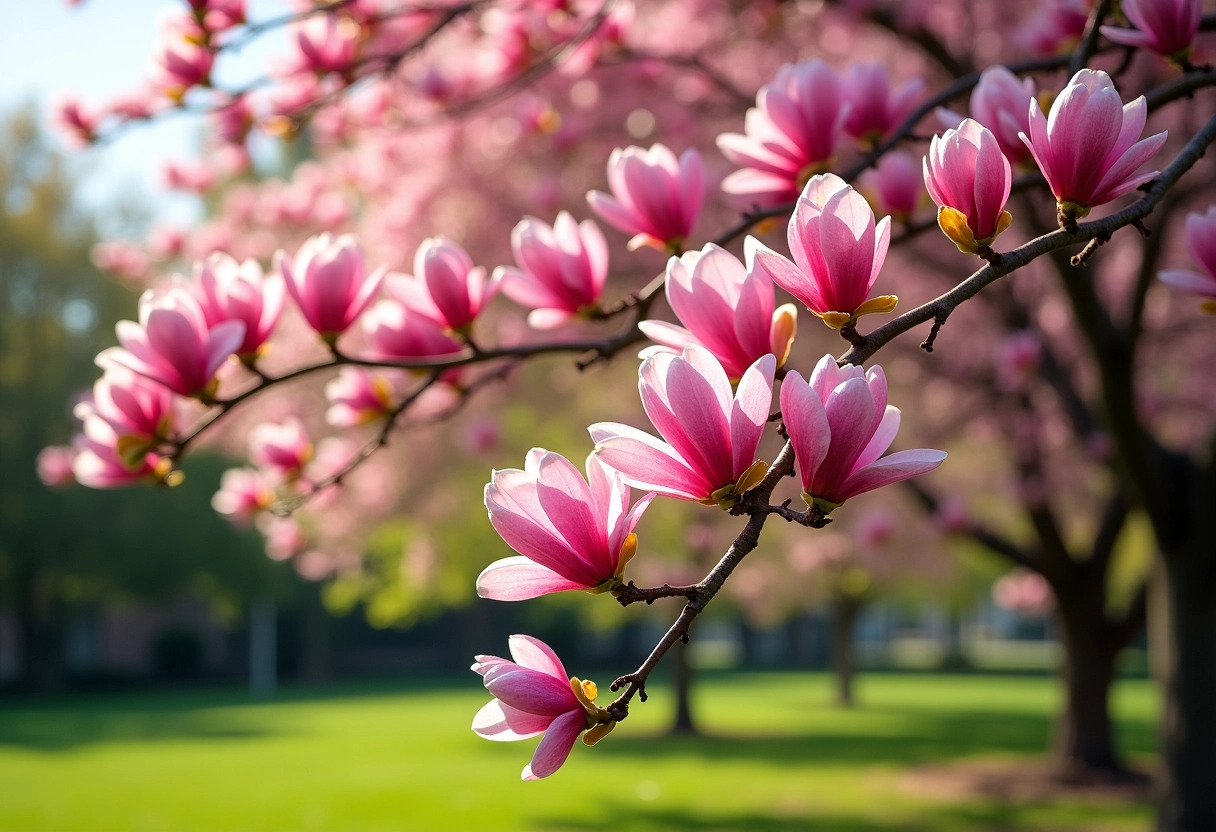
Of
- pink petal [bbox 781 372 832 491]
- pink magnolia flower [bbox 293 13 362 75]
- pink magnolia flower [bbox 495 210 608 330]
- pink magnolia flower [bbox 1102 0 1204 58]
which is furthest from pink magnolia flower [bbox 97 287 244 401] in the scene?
pink magnolia flower [bbox 293 13 362 75]

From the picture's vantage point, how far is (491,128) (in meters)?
9.41

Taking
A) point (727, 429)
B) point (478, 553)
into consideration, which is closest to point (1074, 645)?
point (478, 553)

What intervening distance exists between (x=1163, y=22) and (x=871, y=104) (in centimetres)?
49

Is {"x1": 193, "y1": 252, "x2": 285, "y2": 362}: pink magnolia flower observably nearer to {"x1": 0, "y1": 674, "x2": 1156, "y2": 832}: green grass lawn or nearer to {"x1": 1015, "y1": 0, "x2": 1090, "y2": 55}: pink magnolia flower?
{"x1": 1015, "y1": 0, "x2": 1090, "y2": 55}: pink magnolia flower

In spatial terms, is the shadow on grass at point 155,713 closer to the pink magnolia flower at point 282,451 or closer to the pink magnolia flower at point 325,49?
the pink magnolia flower at point 325,49

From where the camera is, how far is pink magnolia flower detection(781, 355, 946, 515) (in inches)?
37.4

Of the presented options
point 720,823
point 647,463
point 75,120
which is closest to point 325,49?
point 75,120

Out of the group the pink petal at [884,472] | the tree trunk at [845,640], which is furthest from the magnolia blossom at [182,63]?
the tree trunk at [845,640]

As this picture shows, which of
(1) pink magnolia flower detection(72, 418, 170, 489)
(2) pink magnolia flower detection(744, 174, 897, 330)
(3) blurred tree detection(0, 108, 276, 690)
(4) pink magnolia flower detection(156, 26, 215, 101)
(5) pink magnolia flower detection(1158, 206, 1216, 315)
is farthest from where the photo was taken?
(3) blurred tree detection(0, 108, 276, 690)

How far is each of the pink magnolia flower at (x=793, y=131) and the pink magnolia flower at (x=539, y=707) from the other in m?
0.99

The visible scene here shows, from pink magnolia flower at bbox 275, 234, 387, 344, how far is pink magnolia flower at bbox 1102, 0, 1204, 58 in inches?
46.8

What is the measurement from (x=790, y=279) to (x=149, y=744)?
17.7 metres

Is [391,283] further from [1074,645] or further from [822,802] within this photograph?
[1074,645]

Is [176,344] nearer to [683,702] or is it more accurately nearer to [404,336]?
[404,336]
